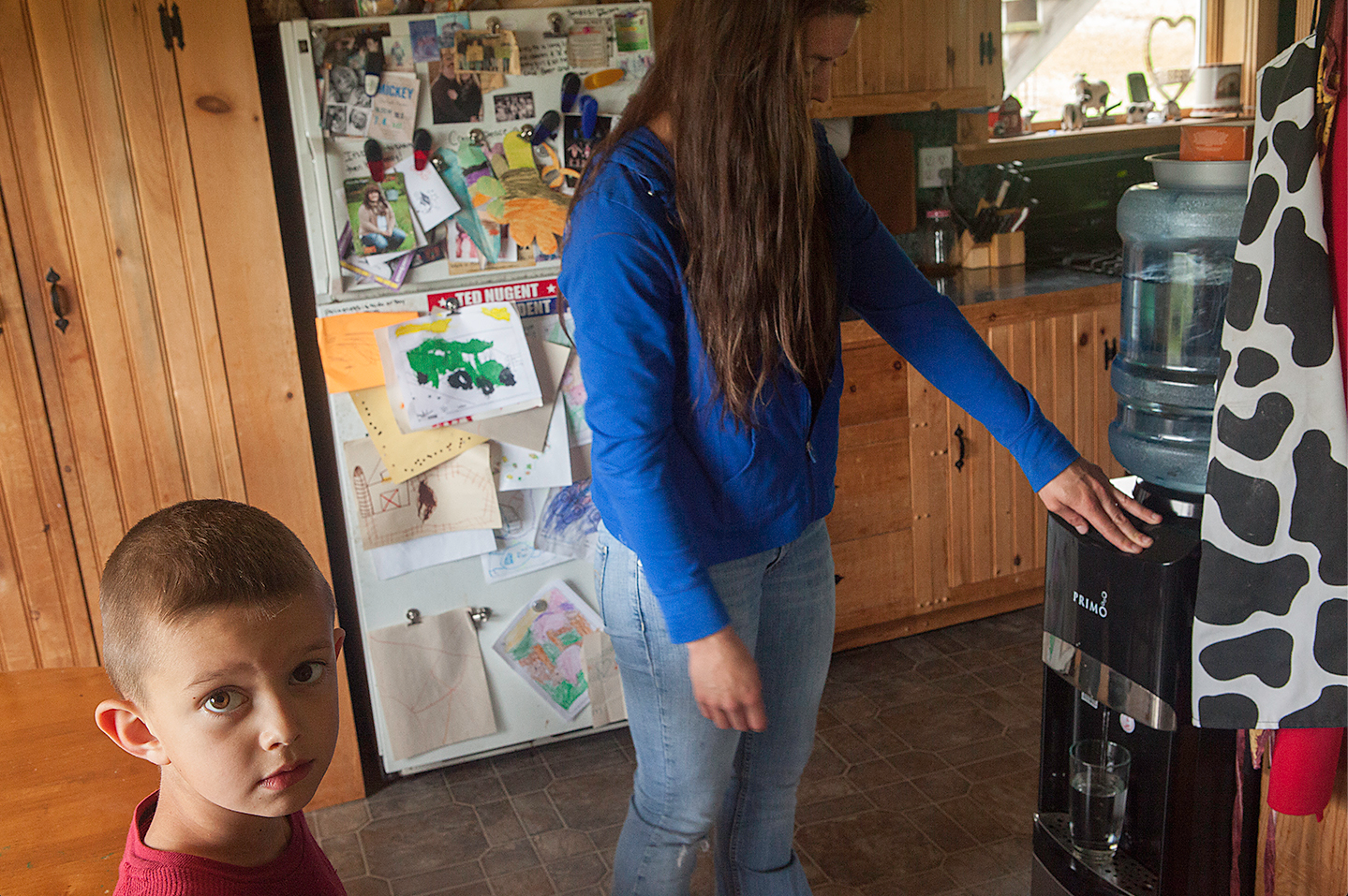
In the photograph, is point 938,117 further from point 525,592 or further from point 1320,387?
point 1320,387

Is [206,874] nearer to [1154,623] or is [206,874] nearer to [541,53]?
[1154,623]

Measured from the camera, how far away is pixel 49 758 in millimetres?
1252

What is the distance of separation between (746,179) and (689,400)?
10.0 inches

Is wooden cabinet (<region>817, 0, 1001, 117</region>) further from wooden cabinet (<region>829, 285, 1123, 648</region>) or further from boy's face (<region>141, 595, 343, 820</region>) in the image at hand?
Answer: boy's face (<region>141, 595, 343, 820</region>)

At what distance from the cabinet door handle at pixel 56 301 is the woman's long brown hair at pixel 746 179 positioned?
1342mm

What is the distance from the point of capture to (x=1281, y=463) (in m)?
1.17

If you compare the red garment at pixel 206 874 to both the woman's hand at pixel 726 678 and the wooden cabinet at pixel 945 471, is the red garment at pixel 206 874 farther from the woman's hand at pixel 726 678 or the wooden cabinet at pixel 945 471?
the wooden cabinet at pixel 945 471

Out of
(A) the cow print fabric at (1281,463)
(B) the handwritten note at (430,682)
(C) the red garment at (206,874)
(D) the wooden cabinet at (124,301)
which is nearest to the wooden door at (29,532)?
(D) the wooden cabinet at (124,301)

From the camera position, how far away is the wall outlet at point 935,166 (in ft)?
11.2

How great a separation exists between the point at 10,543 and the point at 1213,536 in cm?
212

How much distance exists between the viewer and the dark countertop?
2928 mm

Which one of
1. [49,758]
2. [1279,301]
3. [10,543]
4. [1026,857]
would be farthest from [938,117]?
[49,758]

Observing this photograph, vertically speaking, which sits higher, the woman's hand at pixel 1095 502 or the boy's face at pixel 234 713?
the boy's face at pixel 234 713

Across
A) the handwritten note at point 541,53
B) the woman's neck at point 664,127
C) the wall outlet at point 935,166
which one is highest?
the handwritten note at point 541,53
